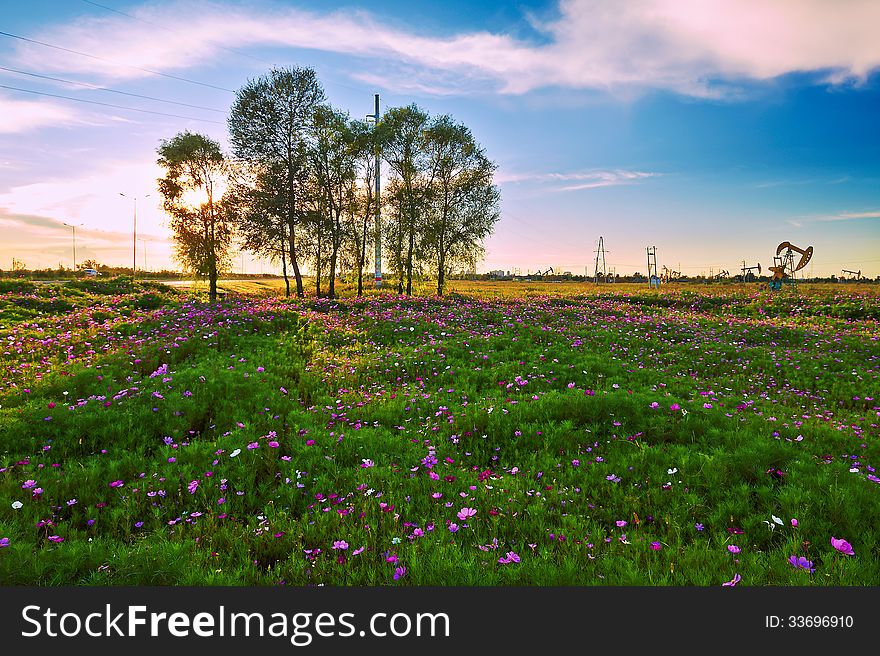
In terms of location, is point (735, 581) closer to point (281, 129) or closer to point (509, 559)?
point (509, 559)

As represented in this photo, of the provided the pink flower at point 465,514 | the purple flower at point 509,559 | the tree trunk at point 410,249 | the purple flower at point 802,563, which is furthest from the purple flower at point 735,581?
the tree trunk at point 410,249

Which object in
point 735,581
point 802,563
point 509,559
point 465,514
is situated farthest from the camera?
point 465,514

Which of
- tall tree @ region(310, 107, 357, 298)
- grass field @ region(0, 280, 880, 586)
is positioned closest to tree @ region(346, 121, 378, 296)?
tall tree @ region(310, 107, 357, 298)

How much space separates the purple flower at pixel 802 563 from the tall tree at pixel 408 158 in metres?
34.4

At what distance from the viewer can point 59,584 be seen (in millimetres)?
3615

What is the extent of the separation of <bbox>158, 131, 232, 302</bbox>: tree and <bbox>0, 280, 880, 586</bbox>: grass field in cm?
2320

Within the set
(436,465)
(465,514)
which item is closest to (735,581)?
(465,514)

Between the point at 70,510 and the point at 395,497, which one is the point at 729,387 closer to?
the point at 395,497

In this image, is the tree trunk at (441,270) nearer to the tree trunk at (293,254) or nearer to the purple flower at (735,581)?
the tree trunk at (293,254)

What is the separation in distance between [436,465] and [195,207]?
3684 centimetres

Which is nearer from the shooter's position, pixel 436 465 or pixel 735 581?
pixel 735 581

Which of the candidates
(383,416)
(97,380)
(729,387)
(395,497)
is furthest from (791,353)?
(97,380)

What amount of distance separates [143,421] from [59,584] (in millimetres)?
4563

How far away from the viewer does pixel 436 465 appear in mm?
6199
